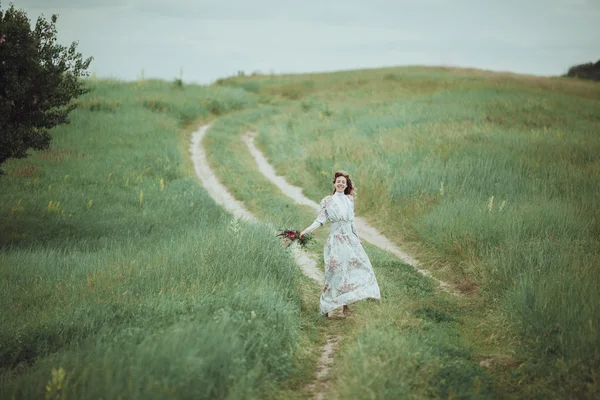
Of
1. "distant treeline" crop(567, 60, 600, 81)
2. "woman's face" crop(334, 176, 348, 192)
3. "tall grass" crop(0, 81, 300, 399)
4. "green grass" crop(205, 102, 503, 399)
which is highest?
"distant treeline" crop(567, 60, 600, 81)

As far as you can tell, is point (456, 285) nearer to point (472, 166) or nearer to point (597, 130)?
point (472, 166)

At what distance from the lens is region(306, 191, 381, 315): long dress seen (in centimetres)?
758

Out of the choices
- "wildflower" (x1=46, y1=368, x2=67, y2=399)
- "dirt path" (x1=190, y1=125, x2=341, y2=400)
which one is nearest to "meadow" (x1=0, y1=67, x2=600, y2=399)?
"wildflower" (x1=46, y1=368, x2=67, y2=399)

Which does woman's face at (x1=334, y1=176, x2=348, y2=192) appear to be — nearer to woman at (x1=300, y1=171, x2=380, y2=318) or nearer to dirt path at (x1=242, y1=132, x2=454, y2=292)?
woman at (x1=300, y1=171, x2=380, y2=318)

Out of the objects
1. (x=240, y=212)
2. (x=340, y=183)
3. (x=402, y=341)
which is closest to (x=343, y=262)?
(x=340, y=183)

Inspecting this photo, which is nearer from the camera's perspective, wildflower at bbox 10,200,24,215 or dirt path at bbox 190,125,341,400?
dirt path at bbox 190,125,341,400

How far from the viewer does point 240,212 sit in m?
14.2

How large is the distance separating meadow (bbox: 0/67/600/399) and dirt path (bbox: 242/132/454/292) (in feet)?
0.89

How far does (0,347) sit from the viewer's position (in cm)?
578

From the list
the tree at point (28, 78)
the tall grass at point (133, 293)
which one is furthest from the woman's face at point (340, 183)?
the tree at point (28, 78)

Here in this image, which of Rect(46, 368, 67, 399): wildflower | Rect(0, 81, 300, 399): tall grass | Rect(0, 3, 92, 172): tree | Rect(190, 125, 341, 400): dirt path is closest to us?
Rect(46, 368, 67, 399): wildflower

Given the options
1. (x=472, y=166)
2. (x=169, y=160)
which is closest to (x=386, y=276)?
(x=472, y=166)

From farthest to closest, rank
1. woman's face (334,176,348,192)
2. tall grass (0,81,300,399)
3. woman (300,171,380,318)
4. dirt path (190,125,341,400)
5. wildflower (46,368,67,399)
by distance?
woman's face (334,176,348,192), woman (300,171,380,318), dirt path (190,125,341,400), tall grass (0,81,300,399), wildflower (46,368,67,399)

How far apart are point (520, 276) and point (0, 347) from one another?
7316 mm
